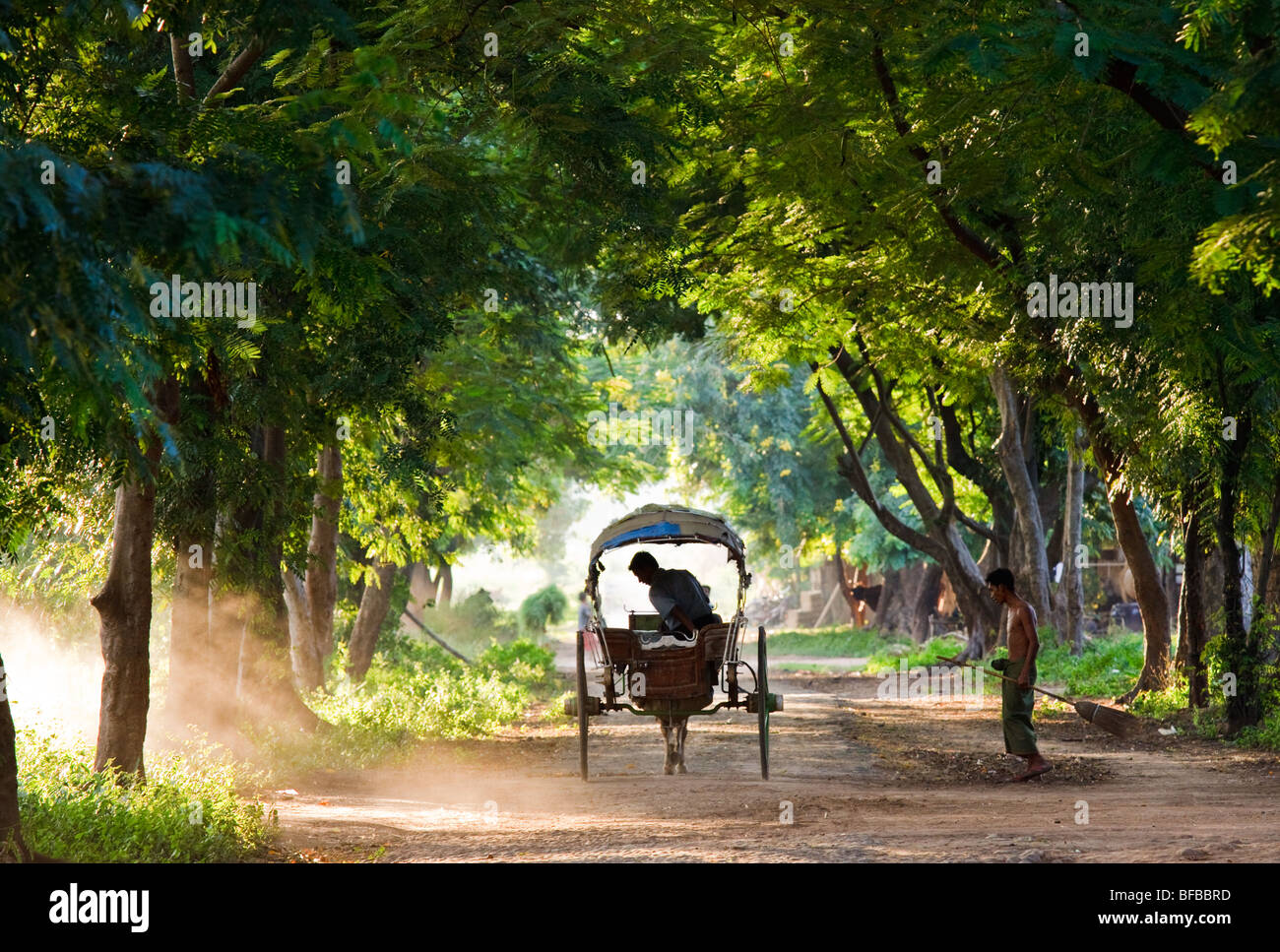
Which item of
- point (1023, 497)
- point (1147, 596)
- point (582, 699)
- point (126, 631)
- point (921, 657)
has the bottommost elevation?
point (921, 657)

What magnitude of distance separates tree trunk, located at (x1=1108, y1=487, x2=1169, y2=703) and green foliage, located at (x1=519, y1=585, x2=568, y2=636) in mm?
30825

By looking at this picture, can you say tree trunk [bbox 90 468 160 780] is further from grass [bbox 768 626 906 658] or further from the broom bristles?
grass [bbox 768 626 906 658]

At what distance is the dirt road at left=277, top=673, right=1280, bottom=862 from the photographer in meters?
8.39

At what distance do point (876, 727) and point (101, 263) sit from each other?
15.5 meters

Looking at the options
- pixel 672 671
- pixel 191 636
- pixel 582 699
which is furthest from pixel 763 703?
pixel 191 636

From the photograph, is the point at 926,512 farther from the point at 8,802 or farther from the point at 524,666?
the point at 8,802

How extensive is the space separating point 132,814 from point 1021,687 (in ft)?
25.9

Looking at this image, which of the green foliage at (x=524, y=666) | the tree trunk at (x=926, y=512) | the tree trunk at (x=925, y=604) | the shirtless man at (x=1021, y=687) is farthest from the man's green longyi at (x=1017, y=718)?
the tree trunk at (x=925, y=604)

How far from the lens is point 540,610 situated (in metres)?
47.5

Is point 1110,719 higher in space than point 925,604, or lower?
lower

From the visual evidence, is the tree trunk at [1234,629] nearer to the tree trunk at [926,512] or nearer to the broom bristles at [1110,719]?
the broom bristles at [1110,719]

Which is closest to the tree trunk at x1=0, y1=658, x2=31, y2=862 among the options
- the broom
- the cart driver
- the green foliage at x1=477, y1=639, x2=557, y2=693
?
the cart driver
